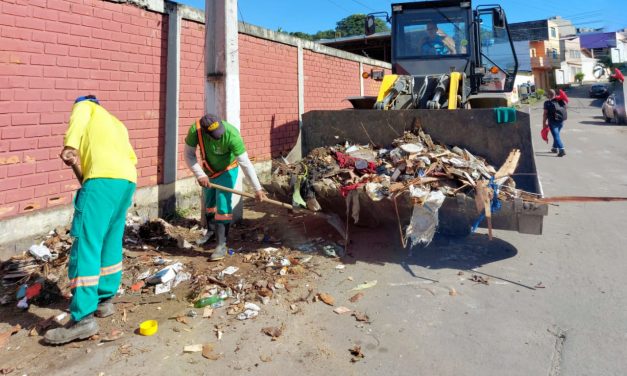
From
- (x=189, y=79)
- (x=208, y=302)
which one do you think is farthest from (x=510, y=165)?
(x=189, y=79)

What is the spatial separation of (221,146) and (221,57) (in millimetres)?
1480

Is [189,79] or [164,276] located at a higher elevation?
[189,79]

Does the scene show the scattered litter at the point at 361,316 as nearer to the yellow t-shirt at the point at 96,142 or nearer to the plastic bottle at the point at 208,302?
the plastic bottle at the point at 208,302

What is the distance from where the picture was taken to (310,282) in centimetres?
402

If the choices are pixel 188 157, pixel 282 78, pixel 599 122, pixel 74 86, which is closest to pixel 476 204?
pixel 188 157

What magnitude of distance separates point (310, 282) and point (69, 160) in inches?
86.4

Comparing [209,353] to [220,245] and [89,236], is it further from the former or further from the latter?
[220,245]

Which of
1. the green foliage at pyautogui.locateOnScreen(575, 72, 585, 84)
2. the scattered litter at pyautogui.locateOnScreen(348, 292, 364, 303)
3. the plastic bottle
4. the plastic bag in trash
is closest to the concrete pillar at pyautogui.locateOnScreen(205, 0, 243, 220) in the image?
the plastic bottle

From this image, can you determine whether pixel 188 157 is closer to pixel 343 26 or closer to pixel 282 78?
pixel 282 78

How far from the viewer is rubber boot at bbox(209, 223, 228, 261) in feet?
14.8

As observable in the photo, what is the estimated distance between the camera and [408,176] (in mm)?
4504

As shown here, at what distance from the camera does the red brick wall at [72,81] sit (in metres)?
4.16

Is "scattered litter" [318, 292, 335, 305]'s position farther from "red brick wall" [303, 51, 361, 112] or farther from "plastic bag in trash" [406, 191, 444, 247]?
"red brick wall" [303, 51, 361, 112]

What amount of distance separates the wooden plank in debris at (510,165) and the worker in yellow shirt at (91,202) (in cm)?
345
